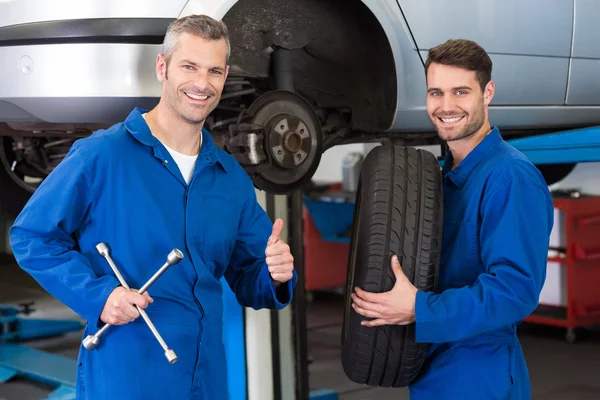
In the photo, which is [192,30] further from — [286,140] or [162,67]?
[286,140]

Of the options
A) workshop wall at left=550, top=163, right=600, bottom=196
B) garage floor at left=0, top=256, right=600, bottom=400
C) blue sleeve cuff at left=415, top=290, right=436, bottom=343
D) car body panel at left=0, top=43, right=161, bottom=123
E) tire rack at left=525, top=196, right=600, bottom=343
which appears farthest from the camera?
workshop wall at left=550, top=163, right=600, bottom=196

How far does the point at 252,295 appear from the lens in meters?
1.91

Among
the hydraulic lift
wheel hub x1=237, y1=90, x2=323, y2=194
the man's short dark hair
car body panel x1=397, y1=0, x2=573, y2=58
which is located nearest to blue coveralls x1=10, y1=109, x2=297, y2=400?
the man's short dark hair

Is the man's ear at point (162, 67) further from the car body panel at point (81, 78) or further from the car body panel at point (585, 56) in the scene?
the car body panel at point (585, 56)

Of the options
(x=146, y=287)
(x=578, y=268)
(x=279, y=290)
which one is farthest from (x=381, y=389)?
(x=146, y=287)

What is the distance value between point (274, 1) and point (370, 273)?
1.21m

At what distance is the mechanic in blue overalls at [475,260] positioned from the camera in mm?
1617

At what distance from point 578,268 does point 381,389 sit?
5.95ft

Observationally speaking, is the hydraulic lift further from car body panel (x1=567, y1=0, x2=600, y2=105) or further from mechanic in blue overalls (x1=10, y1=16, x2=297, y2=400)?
car body panel (x1=567, y1=0, x2=600, y2=105)

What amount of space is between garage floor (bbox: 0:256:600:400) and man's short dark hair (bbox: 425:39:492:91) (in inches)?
88.0

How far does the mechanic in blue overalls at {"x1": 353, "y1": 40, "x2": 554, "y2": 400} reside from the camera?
1.62 m

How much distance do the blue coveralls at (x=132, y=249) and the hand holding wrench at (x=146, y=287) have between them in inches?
0.9

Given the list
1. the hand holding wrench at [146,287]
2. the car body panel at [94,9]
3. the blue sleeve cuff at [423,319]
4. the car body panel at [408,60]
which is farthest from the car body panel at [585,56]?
the hand holding wrench at [146,287]

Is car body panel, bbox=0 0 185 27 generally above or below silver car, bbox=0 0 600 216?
above
